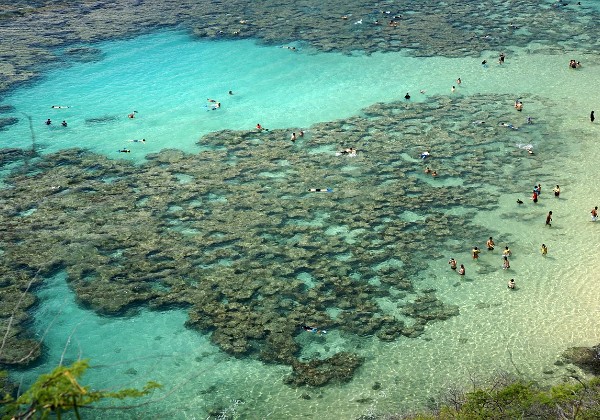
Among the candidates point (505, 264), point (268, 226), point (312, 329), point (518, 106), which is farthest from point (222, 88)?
point (312, 329)

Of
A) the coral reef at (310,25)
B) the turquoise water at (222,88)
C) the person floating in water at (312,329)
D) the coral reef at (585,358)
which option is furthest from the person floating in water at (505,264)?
the coral reef at (310,25)

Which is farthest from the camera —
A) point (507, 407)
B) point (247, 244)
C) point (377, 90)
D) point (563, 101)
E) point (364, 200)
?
point (377, 90)

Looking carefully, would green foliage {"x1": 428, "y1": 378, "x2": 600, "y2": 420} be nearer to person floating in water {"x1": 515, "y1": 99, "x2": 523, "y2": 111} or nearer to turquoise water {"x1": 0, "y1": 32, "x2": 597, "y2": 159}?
turquoise water {"x1": 0, "y1": 32, "x2": 597, "y2": 159}

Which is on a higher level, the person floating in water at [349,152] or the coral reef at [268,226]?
the person floating in water at [349,152]

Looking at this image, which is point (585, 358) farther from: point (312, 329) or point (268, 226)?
point (268, 226)

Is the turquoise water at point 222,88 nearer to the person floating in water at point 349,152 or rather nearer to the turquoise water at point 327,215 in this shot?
the turquoise water at point 327,215

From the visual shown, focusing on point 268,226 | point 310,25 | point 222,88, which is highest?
point 310,25

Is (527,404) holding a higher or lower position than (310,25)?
lower

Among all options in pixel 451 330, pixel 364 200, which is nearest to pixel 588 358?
pixel 451 330

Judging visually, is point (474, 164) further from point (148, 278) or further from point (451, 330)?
point (148, 278)
